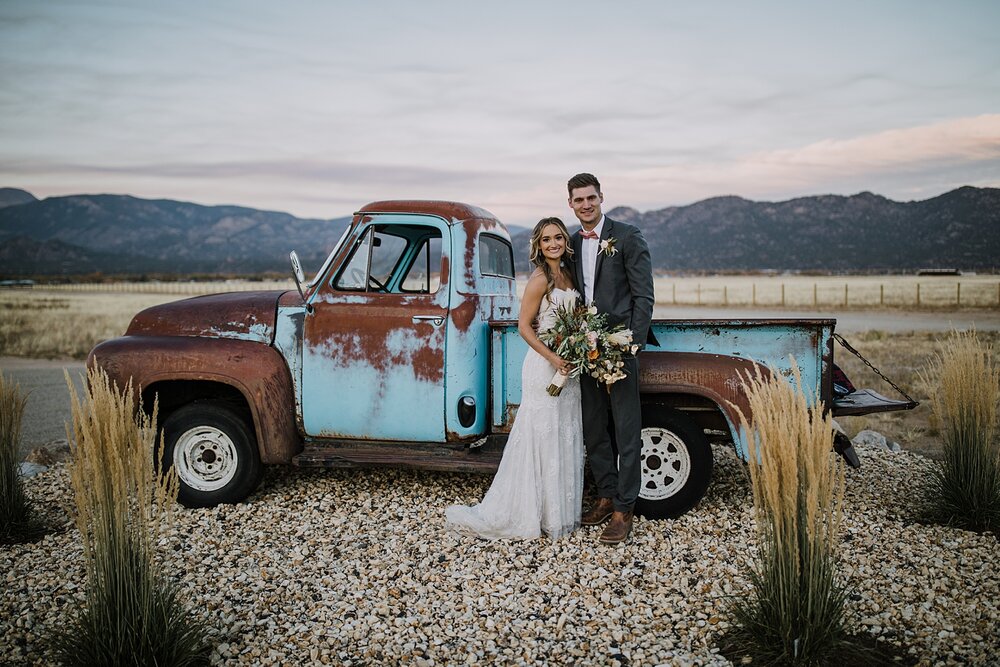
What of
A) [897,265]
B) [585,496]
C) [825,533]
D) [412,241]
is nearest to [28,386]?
[412,241]

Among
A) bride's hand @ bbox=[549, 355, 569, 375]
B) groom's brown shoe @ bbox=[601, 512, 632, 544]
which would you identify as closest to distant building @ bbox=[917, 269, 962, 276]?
groom's brown shoe @ bbox=[601, 512, 632, 544]

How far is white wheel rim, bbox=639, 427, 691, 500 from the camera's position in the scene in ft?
15.7

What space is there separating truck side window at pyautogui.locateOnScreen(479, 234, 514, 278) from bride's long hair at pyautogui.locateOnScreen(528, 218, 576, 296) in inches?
32.7

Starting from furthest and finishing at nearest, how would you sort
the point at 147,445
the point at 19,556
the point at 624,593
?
the point at 19,556
the point at 624,593
the point at 147,445

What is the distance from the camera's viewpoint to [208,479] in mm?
5285

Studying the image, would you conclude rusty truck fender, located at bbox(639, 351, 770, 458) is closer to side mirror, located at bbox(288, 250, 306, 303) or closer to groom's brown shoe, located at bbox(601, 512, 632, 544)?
groom's brown shoe, located at bbox(601, 512, 632, 544)

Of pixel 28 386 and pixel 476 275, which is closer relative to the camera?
pixel 476 275

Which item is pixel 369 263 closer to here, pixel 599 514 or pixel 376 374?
pixel 376 374

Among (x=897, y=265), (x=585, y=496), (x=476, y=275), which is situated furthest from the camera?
(x=897, y=265)

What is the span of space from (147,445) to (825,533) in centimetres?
302

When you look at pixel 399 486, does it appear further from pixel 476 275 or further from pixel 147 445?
pixel 147 445

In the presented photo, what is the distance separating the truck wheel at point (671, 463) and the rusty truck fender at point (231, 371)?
257cm

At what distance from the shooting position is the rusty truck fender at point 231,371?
507cm

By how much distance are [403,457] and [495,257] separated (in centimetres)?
177
